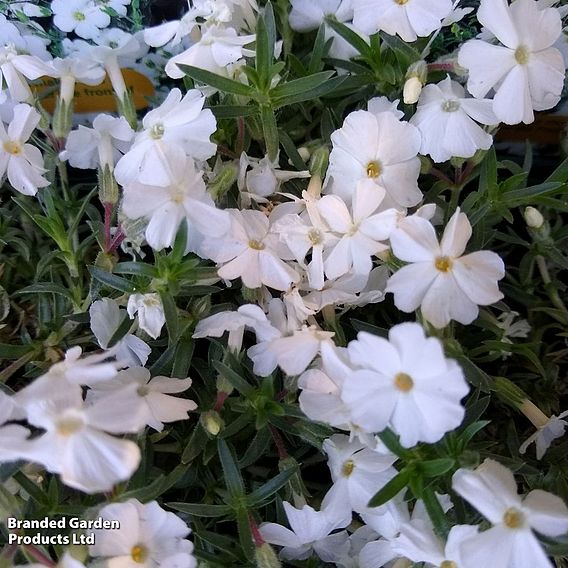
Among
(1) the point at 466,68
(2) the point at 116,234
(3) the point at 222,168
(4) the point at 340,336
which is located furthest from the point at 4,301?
(1) the point at 466,68

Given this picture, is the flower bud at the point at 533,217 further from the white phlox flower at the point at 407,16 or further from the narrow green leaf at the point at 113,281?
the narrow green leaf at the point at 113,281

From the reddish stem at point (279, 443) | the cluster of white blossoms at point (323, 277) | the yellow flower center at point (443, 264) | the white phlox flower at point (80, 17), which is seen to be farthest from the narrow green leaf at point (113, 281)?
the white phlox flower at point (80, 17)

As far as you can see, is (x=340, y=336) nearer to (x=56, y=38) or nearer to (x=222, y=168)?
(x=222, y=168)

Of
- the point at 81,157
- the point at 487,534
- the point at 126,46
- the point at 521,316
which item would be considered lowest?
the point at 521,316

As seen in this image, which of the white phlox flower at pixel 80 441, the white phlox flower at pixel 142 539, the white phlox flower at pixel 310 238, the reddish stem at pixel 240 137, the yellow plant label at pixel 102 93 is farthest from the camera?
the yellow plant label at pixel 102 93

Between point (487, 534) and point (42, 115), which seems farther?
point (42, 115)

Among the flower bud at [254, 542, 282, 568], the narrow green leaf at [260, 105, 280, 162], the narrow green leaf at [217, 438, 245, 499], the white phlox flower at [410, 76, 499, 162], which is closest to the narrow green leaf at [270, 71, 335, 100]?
the narrow green leaf at [260, 105, 280, 162]

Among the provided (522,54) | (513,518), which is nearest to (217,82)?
(522,54)
